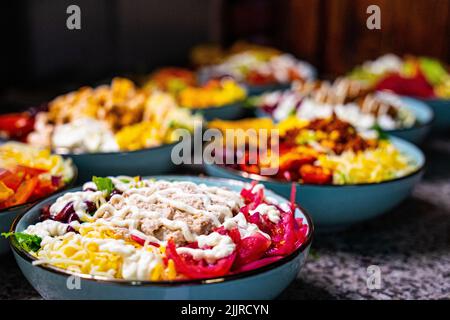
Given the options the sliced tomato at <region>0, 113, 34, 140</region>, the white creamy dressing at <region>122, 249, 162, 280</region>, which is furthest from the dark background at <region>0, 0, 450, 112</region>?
the white creamy dressing at <region>122, 249, 162, 280</region>

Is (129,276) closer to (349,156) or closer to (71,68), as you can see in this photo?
(349,156)

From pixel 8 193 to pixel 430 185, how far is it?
1.56 meters

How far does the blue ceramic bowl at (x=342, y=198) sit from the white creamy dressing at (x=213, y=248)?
553 mm

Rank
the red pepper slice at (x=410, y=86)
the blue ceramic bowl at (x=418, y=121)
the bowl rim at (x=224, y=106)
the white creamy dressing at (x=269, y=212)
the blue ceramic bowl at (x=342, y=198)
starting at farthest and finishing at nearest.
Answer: the red pepper slice at (x=410, y=86), the bowl rim at (x=224, y=106), the blue ceramic bowl at (x=418, y=121), the blue ceramic bowl at (x=342, y=198), the white creamy dressing at (x=269, y=212)

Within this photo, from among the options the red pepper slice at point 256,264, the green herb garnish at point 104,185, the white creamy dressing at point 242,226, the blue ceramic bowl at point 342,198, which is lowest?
the blue ceramic bowl at point 342,198

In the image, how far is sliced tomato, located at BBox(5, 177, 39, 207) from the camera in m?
1.66

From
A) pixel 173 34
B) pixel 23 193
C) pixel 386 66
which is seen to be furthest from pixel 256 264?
pixel 173 34

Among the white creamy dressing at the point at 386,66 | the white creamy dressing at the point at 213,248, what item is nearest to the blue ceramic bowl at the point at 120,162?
the white creamy dressing at the point at 213,248

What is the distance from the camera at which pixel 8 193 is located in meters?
1.64

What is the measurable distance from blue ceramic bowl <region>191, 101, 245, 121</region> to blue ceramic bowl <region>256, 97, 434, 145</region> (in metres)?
0.10

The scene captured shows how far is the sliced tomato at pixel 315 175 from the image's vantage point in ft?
6.26

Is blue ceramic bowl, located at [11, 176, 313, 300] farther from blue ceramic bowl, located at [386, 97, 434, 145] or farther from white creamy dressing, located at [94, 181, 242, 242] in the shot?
blue ceramic bowl, located at [386, 97, 434, 145]

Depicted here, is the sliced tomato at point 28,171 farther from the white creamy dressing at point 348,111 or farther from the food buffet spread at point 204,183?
the white creamy dressing at point 348,111
